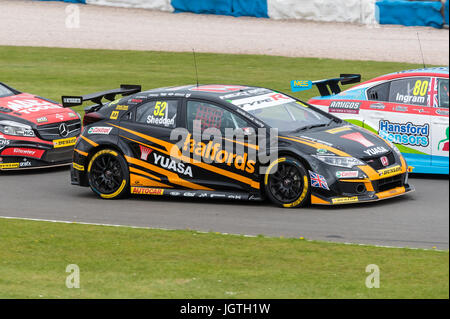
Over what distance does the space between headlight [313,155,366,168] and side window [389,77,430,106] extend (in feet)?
A: 7.13

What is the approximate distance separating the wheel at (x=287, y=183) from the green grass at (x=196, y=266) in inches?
60.9

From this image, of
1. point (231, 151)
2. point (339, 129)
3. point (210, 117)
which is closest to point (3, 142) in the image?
point (210, 117)

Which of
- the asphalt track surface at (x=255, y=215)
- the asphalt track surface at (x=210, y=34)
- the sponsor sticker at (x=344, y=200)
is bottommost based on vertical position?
the asphalt track surface at (x=255, y=215)

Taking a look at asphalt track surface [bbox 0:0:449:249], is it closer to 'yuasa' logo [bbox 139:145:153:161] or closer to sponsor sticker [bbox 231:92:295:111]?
'yuasa' logo [bbox 139:145:153:161]

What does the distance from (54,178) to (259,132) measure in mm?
3936

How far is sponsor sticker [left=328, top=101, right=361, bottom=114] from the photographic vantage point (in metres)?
12.7

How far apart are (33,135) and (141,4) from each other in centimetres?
2412

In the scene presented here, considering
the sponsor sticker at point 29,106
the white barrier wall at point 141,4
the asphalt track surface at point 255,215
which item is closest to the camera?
the asphalt track surface at point 255,215

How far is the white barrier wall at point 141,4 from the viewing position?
3597cm

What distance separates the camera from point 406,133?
39.8 ft

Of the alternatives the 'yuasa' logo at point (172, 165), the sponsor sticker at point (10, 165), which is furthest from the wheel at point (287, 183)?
the sponsor sticker at point (10, 165)

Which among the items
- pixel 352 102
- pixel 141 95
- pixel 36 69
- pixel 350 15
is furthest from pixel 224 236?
pixel 350 15

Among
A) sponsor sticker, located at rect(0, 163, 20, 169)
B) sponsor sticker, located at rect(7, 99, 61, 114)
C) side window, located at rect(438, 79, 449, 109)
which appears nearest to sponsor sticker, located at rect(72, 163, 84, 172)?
sponsor sticker, located at rect(0, 163, 20, 169)

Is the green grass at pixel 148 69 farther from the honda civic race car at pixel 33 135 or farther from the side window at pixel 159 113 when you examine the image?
the side window at pixel 159 113
